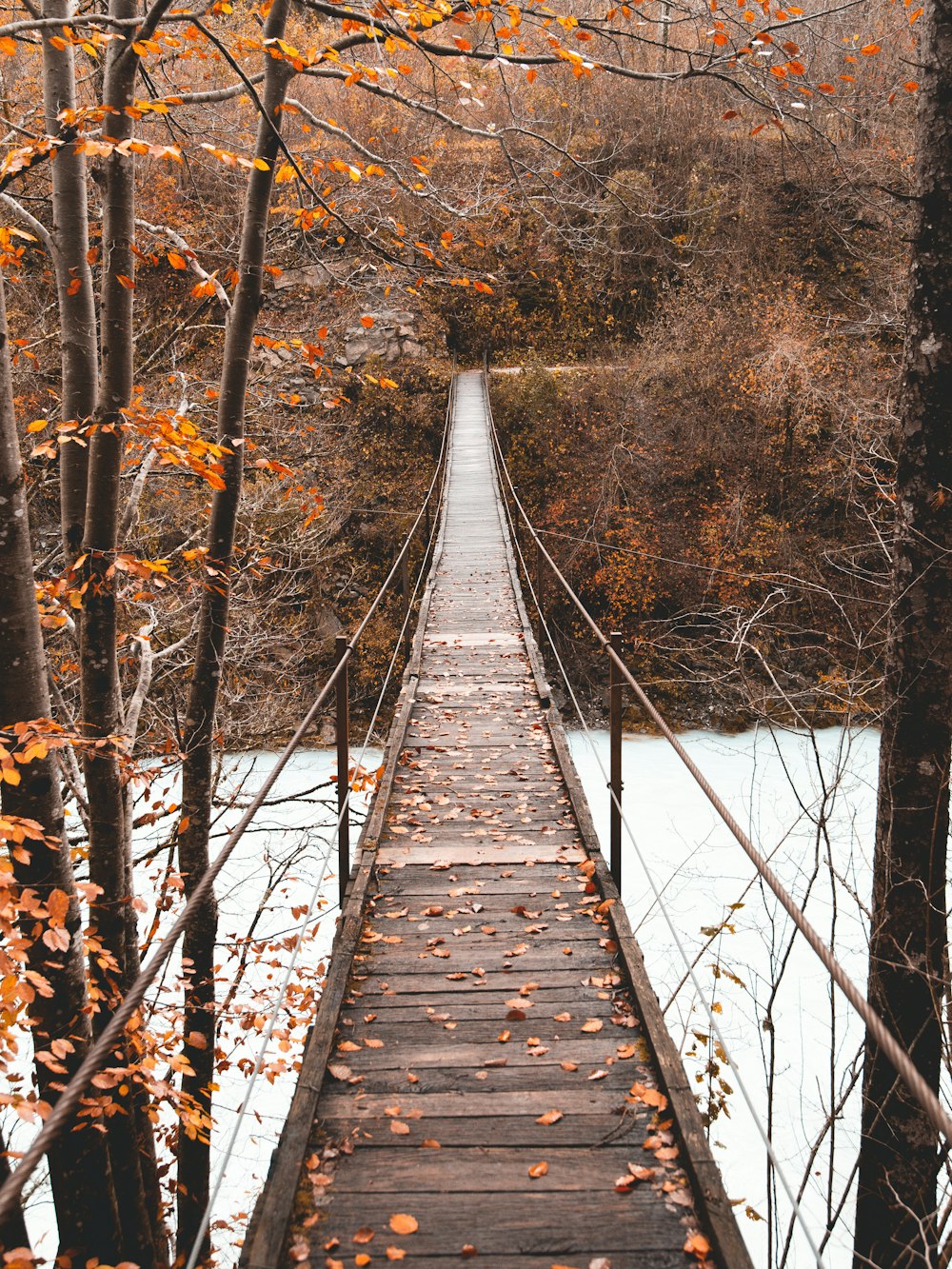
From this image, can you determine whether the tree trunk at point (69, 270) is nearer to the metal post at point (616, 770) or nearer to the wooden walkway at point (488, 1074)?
the wooden walkway at point (488, 1074)

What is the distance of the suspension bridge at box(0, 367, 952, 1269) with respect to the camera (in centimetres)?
188

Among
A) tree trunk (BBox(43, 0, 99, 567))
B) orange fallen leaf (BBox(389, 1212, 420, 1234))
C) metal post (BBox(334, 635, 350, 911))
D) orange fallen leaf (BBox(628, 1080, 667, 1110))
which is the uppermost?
tree trunk (BBox(43, 0, 99, 567))

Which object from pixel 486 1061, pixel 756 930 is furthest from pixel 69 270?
pixel 756 930

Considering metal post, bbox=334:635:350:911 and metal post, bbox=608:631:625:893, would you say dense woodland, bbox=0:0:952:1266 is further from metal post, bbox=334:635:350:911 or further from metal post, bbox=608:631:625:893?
metal post, bbox=608:631:625:893

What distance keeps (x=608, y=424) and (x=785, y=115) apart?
1454cm

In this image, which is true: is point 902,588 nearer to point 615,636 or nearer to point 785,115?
point 615,636

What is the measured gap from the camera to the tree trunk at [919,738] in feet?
10.1

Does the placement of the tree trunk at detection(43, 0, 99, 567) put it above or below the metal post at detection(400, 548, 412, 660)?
above

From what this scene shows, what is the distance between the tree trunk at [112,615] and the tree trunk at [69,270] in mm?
164

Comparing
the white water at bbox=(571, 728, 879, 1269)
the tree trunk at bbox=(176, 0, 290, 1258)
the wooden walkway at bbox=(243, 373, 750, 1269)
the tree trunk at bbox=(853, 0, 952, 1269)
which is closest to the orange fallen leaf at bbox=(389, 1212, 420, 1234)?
the wooden walkway at bbox=(243, 373, 750, 1269)

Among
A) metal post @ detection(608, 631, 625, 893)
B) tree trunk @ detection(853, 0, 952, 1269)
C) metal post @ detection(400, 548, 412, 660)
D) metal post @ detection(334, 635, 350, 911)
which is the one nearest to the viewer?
tree trunk @ detection(853, 0, 952, 1269)

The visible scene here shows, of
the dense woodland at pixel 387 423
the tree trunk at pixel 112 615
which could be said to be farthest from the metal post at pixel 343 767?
the tree trunk at pixel 112 615

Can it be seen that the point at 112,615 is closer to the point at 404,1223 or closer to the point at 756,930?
the point at 404,1223

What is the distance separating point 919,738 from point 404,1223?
2553 mm
